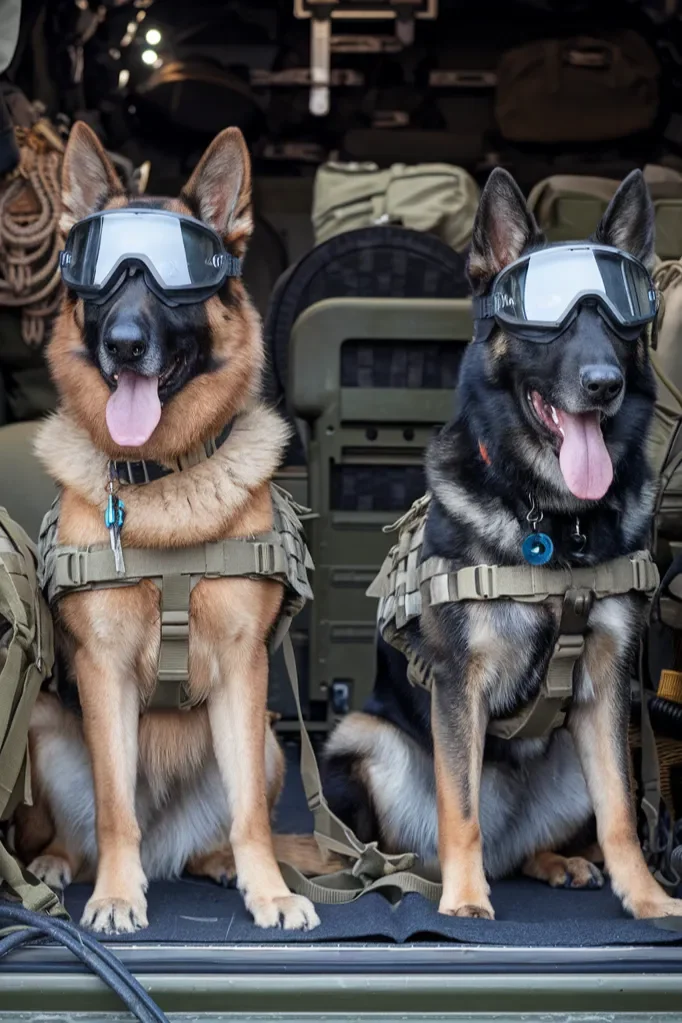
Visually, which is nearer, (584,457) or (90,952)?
(90,952)

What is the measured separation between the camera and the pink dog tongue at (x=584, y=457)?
7.87 feet

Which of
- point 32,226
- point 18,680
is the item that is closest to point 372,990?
point 18,680

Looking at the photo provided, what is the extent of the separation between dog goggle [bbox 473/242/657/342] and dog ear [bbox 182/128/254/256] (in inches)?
24.3

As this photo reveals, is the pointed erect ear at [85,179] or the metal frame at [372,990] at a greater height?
the pointed erect ear at [85,179]

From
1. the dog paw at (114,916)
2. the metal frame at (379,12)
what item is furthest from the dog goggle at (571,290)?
the metal frame at (379,12)

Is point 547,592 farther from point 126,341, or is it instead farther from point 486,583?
point 126,341

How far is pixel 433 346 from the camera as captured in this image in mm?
3561

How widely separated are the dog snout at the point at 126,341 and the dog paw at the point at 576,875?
141cm

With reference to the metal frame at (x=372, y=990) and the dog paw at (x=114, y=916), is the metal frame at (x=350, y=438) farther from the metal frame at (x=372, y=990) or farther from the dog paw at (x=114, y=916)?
the metal frame at (x=372, y=990)

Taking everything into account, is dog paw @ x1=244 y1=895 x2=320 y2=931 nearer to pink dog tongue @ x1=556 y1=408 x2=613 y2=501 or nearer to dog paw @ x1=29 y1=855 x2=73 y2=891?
dog paw @ x1=29 y1=855 x2=73 y2=891

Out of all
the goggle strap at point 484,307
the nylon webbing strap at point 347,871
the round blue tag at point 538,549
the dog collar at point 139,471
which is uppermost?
the goggle strap at point 484,307

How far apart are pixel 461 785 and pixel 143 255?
47.2 inches

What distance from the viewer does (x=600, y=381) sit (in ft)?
7.60

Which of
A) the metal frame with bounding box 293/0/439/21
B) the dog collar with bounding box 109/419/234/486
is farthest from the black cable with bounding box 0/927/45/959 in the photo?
the metal frame with bounding box 293/0/439/21
